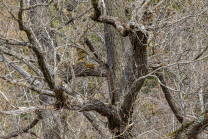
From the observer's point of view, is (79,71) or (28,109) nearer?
(28,109)

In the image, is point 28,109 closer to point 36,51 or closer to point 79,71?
point 36,51

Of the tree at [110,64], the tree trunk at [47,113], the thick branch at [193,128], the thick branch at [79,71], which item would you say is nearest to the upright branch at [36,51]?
the tree at [110,64]

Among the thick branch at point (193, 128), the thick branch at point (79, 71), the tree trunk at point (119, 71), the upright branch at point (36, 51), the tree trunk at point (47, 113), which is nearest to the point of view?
the upright branch at point (36, 51)

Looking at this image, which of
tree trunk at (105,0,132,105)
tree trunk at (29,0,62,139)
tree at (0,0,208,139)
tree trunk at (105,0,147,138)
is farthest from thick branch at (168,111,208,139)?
tree trunk at (29,0,62,139)

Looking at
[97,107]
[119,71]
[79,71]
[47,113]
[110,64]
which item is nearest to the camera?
[97,107]

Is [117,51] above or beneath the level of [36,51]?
beneath

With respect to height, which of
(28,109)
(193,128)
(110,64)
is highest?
(110,64)

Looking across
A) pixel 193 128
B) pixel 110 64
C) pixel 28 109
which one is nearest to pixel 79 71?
pixel 110 64

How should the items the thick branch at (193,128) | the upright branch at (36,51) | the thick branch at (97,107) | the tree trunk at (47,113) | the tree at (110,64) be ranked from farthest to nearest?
the tree trunk at (47,113)
the thick branch at (97,107)
the thick branch at (193,128)
the tree at (110,64)
the upright branch at (36,51)

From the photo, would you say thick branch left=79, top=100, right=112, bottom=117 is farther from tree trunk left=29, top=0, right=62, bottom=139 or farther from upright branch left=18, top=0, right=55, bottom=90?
tree trunk left=29, top=0, right=62, bottom=139

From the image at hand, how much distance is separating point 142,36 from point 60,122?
11.7ft

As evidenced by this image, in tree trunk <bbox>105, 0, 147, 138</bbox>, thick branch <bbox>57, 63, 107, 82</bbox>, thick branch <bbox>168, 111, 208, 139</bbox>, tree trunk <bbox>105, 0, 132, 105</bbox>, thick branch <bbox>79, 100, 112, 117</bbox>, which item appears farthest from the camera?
thick branch <bbox>57, 63, 107, 82</bbox>

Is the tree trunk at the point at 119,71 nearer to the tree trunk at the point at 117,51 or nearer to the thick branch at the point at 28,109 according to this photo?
the tree trunk at the point at 117,51

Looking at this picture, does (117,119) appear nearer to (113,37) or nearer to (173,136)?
(173,136)
